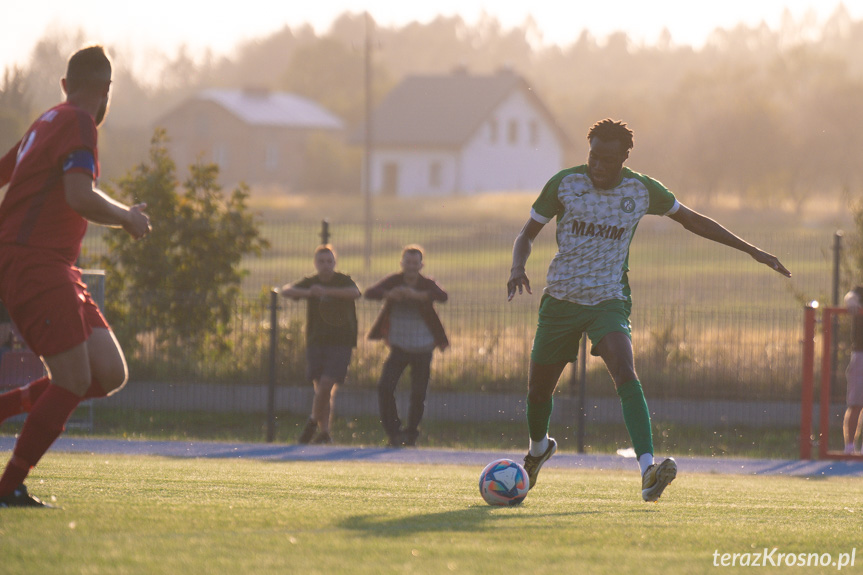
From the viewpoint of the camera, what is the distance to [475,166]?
64.4 meters

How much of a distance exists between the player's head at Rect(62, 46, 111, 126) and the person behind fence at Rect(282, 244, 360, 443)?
714 cm

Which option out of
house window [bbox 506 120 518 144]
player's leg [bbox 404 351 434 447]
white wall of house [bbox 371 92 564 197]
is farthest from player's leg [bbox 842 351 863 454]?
house window [bbox 506 120 518 144]

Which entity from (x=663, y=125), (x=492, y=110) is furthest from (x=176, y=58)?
(x=663, y=125)

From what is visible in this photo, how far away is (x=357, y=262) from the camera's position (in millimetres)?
33000

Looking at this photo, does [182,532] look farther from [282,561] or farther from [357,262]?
[357,262]

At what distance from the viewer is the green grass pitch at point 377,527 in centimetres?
448

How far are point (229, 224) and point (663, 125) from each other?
4558cm

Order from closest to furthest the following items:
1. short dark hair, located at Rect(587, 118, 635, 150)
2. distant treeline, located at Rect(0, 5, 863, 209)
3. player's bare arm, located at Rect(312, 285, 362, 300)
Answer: short dark hair, located at Rect(587, 118, 635, 150) < player's bare arm, located at Rect(312, 285, 362, 300) < distant treeline, located at Rect(0, 5, 863, 209)

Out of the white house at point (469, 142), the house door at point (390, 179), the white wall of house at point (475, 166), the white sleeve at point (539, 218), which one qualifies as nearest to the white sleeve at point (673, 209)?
the white sleeve at point (539, 218)

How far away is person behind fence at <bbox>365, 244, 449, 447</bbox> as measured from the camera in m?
12.4

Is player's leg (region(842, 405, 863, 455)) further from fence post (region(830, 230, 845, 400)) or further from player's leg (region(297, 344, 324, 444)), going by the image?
player's leg (region(297, 344, 324, 444))

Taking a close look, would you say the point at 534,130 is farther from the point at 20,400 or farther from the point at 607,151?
the point at 20,400

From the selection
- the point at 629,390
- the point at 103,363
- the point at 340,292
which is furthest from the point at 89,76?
the point at 340,292

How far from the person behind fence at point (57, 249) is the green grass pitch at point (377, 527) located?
1.56 ft
